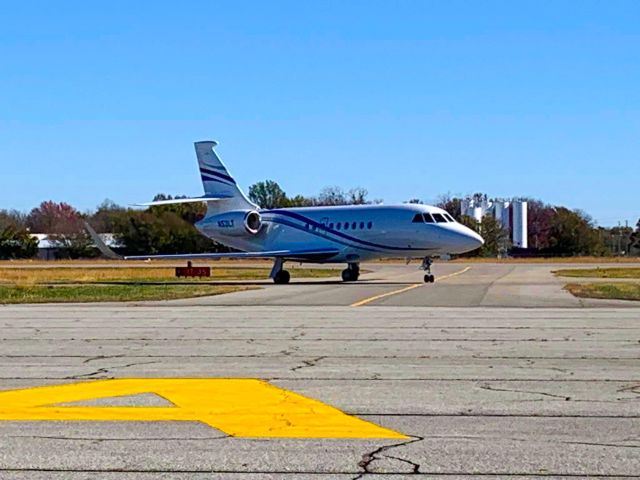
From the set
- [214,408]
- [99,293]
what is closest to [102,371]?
[214,408]

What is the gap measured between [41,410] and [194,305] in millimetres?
16714

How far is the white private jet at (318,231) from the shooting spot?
4038 centimetres

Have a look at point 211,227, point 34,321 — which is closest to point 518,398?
point 34,321

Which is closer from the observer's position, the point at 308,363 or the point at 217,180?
the point at 308,363

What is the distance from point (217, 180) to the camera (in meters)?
47.2

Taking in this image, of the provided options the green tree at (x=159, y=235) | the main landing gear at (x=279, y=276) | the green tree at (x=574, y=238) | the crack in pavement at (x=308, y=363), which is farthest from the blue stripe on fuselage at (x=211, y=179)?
the green tree at (x=574, y=238)

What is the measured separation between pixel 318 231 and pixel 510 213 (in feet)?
332

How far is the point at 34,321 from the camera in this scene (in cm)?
2078

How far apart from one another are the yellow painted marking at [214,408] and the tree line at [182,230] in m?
54.1

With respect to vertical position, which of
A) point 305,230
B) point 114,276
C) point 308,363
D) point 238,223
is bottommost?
point 308,363

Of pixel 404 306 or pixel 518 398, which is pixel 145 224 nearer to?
pixel 404 306

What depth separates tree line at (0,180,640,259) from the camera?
Answer: 87.4 metres

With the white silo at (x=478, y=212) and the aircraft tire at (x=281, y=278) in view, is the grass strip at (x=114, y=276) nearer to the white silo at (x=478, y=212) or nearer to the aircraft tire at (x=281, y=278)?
the aircraft tire at (x=281, y=278)

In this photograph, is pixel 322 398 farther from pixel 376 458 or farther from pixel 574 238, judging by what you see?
pixel 574 238
